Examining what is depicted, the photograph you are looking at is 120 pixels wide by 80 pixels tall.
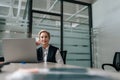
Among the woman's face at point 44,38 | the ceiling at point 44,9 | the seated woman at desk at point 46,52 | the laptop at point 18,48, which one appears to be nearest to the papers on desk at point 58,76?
the laptop at point 18,48

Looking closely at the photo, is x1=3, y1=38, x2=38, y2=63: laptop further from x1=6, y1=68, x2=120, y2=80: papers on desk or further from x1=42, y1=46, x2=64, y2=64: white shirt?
x1=6, y1=68, x2=120, y2=80: papers on desk

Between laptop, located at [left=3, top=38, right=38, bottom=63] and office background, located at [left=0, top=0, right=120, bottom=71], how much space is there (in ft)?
8.10

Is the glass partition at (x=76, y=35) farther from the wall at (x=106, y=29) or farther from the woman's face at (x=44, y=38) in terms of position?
the woman's face at (x=44, y=38)

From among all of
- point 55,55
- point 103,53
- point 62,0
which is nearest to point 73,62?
point 103,53

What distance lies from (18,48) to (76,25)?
3714 mm

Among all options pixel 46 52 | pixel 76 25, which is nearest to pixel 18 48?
pixel 46 52

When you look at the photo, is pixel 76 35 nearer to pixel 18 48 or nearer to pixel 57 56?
pixel 57 56

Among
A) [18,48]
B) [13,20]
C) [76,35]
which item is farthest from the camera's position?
[76,35]

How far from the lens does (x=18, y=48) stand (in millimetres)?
1847

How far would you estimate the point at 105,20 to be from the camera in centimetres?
476

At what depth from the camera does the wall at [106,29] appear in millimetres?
4312

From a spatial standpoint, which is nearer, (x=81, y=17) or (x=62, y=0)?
(x=62, y=0)

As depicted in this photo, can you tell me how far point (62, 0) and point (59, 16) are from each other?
1.90 ft

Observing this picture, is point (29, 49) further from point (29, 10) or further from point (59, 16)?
point (59, 16)
